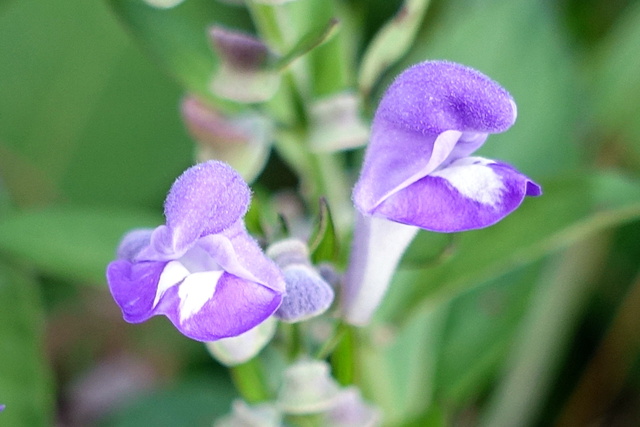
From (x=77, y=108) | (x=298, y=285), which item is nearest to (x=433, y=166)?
(x=298, y=285)

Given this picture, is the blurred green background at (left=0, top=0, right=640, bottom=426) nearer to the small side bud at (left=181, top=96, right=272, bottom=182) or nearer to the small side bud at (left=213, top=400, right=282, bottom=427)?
the small side bud at (left=181, top=96, right=272, bottom=182)

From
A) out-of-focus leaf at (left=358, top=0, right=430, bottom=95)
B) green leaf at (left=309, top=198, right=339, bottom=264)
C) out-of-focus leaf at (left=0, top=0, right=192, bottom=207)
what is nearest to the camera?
green leaf at (left=309, top=198, right=339, bottom=264)

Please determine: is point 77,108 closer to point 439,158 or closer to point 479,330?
point 479,330

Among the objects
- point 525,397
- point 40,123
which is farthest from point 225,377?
point 40,123

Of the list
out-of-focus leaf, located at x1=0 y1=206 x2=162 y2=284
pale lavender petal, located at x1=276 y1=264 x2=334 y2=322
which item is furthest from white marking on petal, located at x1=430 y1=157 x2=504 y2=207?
out-of-focus leaf, located at x1=0 y1=206 x2=162 y2=284

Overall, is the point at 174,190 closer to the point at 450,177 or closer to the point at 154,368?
the point at 450,177

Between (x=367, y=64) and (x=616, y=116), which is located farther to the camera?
(x=616, y=116)
